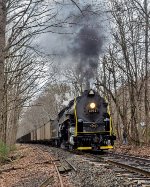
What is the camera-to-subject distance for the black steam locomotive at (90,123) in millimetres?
21406

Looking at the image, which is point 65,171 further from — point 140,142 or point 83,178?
point 140,142

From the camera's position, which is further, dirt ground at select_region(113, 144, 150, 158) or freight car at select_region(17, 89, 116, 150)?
freight car at select_region(17, 89, 116, 150)

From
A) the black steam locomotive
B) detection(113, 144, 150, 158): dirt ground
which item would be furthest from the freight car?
detection(113, 144, 150, 158): dirt ground

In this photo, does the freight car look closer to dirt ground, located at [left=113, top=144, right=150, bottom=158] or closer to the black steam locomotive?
the black steam locomotive

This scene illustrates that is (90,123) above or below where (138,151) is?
above

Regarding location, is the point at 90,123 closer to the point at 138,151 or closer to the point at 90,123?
the point at 90,123

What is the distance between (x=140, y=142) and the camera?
27312mm

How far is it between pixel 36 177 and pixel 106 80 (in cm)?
3280

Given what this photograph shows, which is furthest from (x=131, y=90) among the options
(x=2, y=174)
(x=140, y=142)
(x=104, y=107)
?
(x=2, y=174)

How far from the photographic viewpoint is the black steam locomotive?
843 inches

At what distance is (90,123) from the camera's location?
21953mm

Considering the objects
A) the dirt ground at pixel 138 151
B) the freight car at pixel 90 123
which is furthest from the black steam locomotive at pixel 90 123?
the dirt ground at pixel 138 151

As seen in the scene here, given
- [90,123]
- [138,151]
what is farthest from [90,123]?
[138,151]

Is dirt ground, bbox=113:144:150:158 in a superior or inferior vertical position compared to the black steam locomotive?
inferior
